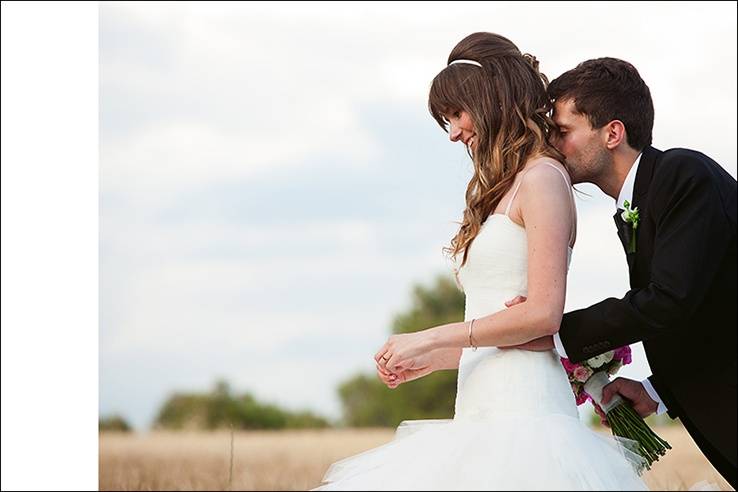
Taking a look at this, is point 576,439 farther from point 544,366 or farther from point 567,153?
point 567,153

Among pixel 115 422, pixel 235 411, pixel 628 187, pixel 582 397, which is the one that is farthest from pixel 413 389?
pixel 628 187

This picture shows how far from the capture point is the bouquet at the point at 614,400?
11.2 ft

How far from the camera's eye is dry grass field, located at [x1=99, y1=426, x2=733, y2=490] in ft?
20.8

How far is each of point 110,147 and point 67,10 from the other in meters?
13.4

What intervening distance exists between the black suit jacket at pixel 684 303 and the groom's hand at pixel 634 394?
173mm

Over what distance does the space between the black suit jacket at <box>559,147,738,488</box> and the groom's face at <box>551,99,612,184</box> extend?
0.45ft

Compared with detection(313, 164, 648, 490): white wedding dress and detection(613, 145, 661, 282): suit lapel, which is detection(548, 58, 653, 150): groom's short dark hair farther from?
detection(313, 164, 648, 490): white wedding dress

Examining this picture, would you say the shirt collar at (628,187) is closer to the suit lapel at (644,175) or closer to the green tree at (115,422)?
the suit lapel at (644,175)

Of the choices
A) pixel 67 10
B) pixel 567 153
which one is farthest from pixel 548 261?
pixel 67 10

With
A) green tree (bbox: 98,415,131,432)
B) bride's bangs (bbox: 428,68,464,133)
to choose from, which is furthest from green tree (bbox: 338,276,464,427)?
bride's bangs (bbox: 428,68,464,133)

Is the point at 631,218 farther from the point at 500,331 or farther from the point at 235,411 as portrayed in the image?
the point at 235,411

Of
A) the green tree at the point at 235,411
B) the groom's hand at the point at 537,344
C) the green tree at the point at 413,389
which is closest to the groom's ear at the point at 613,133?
the groom's hand at the point at 537,344

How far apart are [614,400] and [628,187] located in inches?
30.0

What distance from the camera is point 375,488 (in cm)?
266
